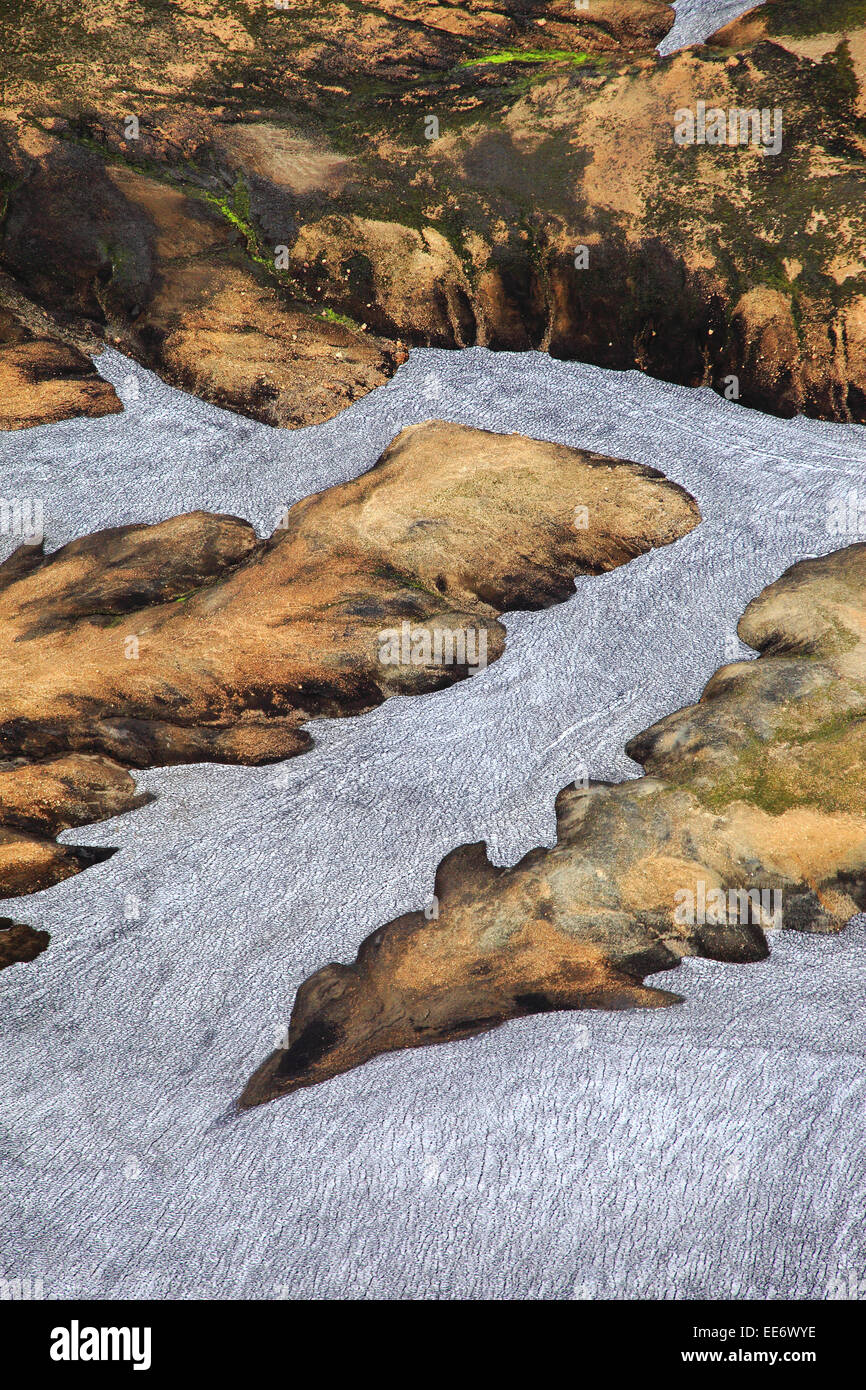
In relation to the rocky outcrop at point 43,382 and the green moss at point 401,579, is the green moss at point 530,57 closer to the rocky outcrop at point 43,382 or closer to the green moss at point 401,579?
the rocky outcrop at point 43,382

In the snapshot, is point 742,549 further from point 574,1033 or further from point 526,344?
point 574,1033

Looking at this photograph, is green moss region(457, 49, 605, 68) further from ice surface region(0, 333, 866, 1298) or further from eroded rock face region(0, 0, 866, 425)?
ice surface region(0, 333, 866, 1298)

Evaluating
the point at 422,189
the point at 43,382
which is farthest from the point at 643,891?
the point at 43,382

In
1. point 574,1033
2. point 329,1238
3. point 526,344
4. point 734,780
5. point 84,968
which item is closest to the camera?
point 329,1238

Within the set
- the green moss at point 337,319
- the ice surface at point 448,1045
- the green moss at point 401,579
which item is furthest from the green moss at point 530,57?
the green moss at point 401,579

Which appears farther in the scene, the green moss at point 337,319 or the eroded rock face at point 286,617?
the green moss at point 337,319

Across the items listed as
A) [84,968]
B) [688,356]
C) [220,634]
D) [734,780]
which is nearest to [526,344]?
[688,356]
